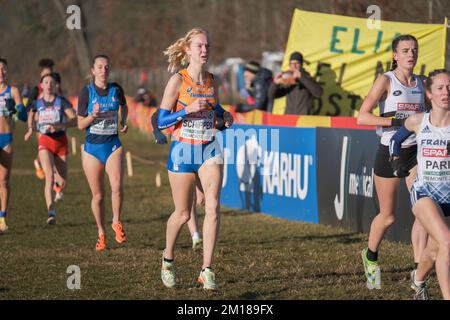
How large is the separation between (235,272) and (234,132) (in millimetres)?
6668

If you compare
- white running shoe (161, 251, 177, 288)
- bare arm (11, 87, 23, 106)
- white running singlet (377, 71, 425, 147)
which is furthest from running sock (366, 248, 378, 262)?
bare arm (11, 87, 23, 106)

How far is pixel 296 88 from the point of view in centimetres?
1600

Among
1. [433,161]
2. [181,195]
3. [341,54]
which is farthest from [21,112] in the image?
[433,161]

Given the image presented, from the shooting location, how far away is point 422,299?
24.8ft

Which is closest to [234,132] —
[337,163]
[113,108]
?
[337,163]

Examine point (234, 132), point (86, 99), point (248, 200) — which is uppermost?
point (86, 99)

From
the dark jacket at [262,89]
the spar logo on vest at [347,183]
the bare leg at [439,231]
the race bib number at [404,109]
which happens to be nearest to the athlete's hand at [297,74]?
the dark jacket at [262,89]

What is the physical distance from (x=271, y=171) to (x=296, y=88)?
2.00 meters

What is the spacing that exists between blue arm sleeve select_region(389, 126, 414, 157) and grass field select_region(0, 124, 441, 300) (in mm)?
1209

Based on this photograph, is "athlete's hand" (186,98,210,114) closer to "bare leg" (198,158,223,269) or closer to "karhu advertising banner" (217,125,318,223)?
"bare leg" (198,158,223,269)

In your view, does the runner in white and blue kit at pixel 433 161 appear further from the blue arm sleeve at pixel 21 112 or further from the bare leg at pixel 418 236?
the blue arm sleeve at pixel 21 112

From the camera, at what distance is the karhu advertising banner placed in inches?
536

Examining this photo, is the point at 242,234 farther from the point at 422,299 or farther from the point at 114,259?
the point at 422,299

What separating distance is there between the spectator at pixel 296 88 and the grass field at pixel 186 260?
218cm
